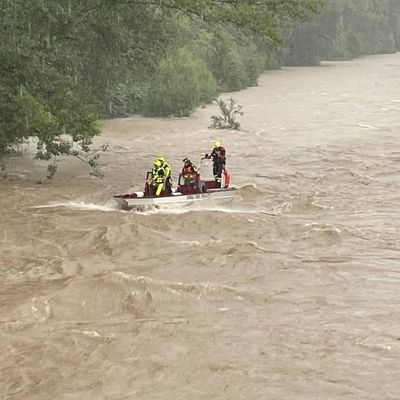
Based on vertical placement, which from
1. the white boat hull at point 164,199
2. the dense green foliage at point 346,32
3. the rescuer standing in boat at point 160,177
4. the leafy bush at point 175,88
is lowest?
the white boat hull at point 164,199

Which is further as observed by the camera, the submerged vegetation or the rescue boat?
the submerged vegetation

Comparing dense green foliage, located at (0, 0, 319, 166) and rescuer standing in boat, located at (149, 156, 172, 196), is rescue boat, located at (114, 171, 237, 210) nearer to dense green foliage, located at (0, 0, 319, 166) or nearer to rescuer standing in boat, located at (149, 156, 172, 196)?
rescuer standing in boat, located at (149, 156, 172, 196)

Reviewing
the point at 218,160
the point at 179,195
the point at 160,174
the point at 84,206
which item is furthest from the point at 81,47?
the point at 179,195

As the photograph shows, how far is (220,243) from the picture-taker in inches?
604

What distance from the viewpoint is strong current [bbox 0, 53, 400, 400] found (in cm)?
927

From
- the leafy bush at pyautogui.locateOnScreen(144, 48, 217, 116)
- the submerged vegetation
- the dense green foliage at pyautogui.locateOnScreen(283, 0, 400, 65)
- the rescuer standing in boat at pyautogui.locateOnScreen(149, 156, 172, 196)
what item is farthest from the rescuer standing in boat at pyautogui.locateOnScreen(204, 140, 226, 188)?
the dense green foliage at pyautogui.locateOnScreen(283, 0, 400, 65)

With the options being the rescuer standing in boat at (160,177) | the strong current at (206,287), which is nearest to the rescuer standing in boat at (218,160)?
the strong current at (206,287)

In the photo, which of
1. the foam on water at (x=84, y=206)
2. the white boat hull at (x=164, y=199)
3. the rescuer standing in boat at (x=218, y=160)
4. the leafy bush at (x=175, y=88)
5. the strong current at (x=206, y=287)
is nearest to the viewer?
the strong current at (x=206, y=287)

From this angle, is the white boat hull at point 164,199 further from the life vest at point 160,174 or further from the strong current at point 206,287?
the life vest at point 160,174

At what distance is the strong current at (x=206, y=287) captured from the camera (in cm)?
927

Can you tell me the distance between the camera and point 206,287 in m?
12.4

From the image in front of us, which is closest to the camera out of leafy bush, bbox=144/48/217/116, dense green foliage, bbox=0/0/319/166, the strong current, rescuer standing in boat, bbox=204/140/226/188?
the strong current

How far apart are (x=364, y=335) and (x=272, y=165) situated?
611 inches

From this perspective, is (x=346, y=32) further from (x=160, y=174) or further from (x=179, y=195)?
(x=160, y=174)
